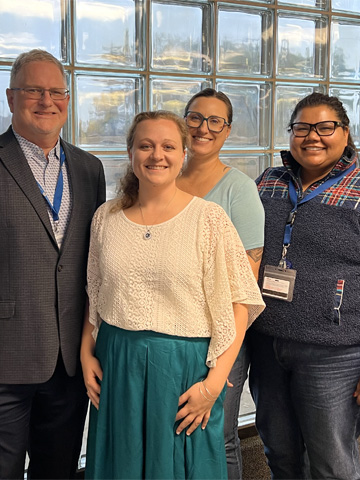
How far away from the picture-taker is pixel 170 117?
1506 millimetres

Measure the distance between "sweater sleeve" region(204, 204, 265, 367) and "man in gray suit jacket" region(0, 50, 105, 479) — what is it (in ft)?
1.47

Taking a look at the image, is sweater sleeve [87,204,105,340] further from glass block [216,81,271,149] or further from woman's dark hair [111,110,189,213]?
glass block [216,81,271,149]

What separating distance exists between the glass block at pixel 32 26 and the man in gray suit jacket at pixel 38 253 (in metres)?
0.46

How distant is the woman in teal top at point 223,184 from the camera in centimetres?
167

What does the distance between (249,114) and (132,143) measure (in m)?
1.21

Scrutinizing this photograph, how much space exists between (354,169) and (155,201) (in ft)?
2.35

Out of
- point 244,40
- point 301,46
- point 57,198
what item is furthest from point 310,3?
point 57,198

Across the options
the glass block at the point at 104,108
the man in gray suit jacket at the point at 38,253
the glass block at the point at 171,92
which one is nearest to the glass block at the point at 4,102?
the glass block at the point at 104,108

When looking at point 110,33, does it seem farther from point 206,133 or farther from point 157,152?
point 157,152

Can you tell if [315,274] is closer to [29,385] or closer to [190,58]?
[29,385]

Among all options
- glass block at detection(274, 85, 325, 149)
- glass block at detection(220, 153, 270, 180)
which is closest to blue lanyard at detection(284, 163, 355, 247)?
glass block at detection(220, 153, 270, 180)

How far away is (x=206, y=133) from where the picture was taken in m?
1.72

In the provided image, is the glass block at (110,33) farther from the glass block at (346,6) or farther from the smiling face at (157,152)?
the glass block at (346,6)

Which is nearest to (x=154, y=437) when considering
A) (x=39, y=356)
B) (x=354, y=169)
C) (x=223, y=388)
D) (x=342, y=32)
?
(x=223, y=388)
